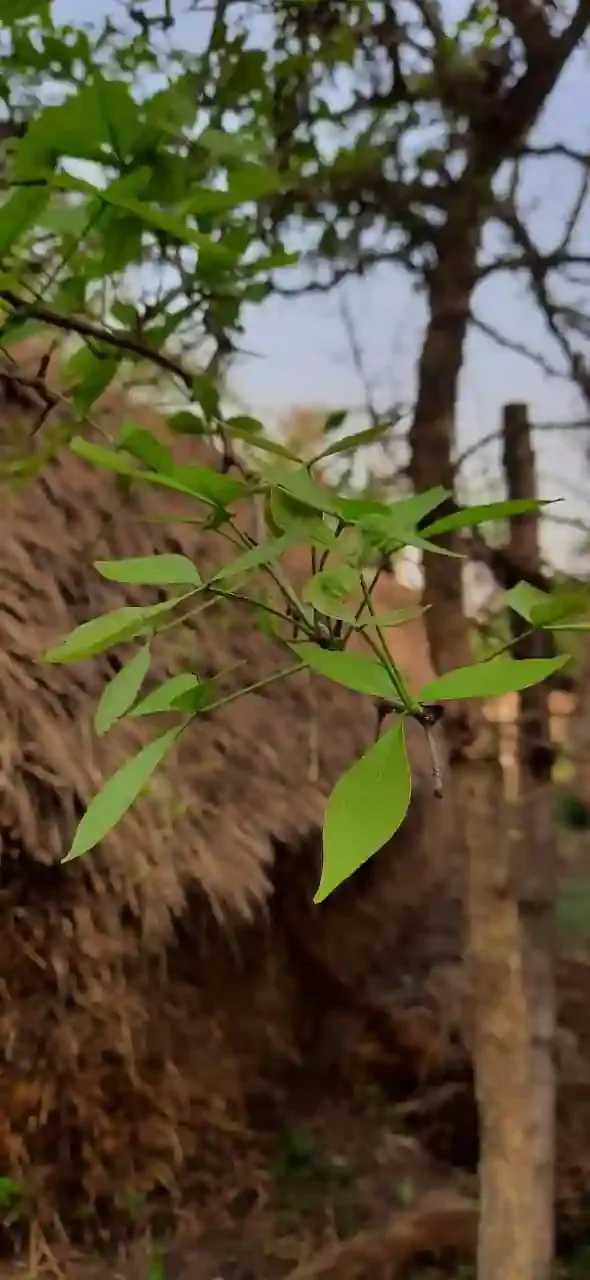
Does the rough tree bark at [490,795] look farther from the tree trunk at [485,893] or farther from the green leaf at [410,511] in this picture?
the green leaf at [410,511]

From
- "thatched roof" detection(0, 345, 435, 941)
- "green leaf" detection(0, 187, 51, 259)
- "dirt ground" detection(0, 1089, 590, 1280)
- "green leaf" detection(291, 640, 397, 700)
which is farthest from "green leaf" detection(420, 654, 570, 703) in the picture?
"dirt ground" detection(0, 1089, 590, 1280)

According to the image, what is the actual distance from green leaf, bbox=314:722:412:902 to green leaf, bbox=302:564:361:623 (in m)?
0.04

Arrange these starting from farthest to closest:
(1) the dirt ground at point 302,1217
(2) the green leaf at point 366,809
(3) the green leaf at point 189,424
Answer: (1) the dirt ground at point 302,1217 → (3) the green leaf at point 189,424 → (2) the green leaf at point 366,809

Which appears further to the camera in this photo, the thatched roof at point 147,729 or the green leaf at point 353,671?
the thatched roof at point 147,729

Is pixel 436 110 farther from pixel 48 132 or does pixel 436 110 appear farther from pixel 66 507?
pixel 48 132

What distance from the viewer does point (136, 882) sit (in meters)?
0.60

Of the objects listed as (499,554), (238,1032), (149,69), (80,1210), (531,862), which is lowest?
(80,1210)

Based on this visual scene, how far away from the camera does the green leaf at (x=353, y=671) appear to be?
0.14 m

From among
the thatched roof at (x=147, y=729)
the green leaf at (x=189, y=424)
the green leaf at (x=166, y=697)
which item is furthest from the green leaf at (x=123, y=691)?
the thatched roof at (x=147, y=729)

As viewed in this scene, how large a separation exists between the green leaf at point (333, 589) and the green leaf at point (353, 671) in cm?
2

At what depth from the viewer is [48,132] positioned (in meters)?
0.18

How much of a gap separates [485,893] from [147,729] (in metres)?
0.22

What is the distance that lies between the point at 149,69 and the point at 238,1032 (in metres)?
0.66

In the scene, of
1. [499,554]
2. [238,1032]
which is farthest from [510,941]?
[238,1032]
